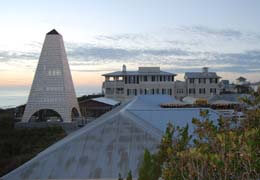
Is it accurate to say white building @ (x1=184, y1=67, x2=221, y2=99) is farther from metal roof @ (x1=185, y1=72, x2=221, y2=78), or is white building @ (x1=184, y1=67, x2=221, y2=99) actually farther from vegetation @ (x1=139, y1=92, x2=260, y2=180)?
vegetation @ (x1=139, y1=92, x2=260, y2=180)

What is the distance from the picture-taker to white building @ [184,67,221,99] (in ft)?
211

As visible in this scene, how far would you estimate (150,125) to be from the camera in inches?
644

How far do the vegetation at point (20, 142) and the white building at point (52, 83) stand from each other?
9.39 metres

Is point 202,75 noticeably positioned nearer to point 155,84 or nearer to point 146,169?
point 155,84

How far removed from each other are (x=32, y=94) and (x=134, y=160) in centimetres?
3693

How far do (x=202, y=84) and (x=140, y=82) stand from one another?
428 inches

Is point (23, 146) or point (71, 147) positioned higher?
point (71, 147)

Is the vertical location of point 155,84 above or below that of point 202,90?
above

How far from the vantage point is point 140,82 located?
62.3 m

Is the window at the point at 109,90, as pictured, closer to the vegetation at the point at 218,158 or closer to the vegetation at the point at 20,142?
the vegetation at the point at 20,142

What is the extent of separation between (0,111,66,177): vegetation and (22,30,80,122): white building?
9.39m

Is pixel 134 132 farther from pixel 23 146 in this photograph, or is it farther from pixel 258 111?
pixel 23 146

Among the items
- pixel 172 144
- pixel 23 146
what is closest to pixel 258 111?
pixel 172 144

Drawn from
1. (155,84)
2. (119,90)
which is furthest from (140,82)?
(119,90)
